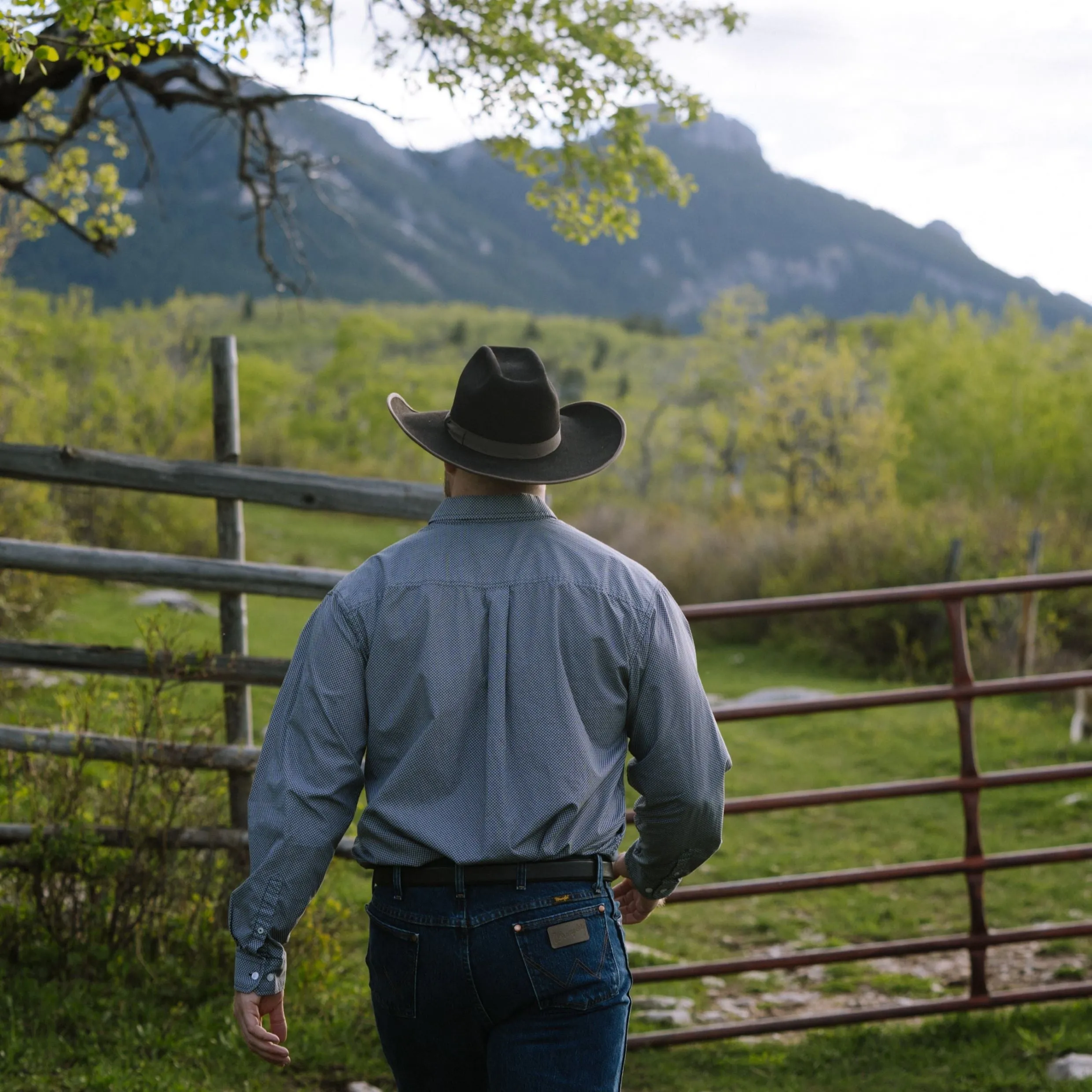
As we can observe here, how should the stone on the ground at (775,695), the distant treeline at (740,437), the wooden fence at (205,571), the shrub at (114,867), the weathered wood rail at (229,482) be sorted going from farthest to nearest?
1. the distant treeline at (740,437)
2. the stone on the ground at (775,695)
3. the weathered wood rail at (229,482)
4. the wooden fence at (205,571)
5. the shrub at (114,867)

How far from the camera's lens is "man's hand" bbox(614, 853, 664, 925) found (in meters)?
2.35

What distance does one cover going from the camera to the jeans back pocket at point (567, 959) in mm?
1926

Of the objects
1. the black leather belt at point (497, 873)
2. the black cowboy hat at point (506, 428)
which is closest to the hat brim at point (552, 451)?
the black cowboy hat at point (506, 428)

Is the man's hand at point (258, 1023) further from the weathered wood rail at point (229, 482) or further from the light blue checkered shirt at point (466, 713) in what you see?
the weathered wood rail at point (229, 482)

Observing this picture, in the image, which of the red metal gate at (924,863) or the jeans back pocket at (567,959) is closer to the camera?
the jeans back pocket at (567,959)

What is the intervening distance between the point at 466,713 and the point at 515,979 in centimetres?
45

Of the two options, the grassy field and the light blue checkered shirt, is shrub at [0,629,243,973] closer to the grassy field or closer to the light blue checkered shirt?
the grassy field

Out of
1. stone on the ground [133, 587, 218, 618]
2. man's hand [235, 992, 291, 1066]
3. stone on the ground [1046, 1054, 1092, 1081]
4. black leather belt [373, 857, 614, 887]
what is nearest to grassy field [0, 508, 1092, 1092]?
stone on the ground [1046, 1054, 1092, 1081]

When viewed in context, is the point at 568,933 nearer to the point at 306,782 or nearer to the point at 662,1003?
the point at 306,782

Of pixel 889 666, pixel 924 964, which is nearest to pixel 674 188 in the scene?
pixel 924 964

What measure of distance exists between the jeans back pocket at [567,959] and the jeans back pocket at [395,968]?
20 centimetres

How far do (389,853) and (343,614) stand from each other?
1.38 feet

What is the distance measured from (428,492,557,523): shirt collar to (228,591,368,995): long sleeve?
0.83 ft

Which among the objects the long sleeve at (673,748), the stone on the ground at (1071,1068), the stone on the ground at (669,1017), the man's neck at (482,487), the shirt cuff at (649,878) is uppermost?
the man's neck at (482,487)
